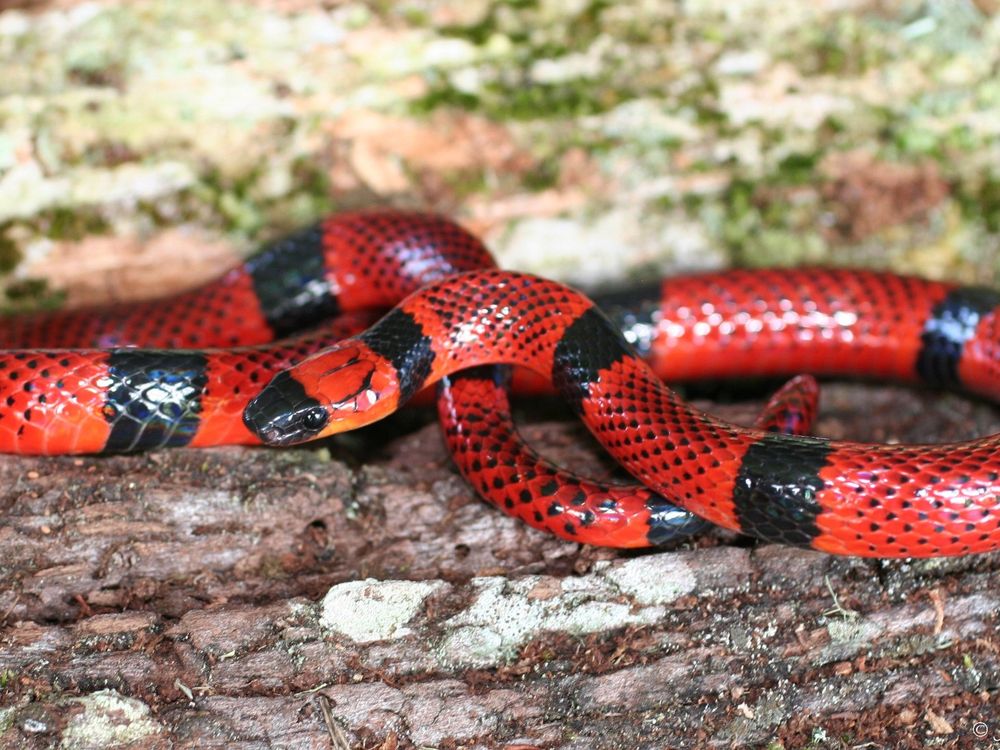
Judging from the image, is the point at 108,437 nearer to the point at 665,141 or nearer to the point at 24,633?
the point at 24,633

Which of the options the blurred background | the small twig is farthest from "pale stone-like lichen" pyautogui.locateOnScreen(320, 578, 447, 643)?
the blurred background

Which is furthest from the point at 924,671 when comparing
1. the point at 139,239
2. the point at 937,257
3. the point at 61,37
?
the point at 61,37

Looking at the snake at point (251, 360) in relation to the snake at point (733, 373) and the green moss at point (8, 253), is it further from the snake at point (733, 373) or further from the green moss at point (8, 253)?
the green moss at point (8, 253)

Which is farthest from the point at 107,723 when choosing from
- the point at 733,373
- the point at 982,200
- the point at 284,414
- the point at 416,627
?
the point at 982,200

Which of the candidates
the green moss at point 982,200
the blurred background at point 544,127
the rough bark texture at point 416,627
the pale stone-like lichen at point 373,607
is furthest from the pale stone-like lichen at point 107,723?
the green moss at point 982,200

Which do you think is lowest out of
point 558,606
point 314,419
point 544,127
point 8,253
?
point 558,606

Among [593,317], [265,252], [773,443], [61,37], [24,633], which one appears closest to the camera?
[24,633]

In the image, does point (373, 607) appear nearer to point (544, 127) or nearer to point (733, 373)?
point (733, 373)

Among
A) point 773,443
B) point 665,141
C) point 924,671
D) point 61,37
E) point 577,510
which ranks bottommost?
point 924,671
